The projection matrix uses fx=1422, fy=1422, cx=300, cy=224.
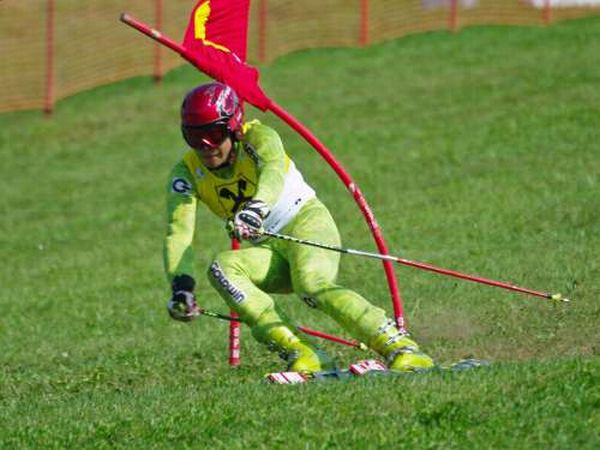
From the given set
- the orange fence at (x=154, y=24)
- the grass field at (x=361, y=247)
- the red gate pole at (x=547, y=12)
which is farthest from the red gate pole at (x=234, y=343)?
the red gate pole at (x=547, y=12)

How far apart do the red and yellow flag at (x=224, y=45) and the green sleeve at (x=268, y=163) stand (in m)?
0.49

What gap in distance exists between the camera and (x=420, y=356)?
34.7 ft

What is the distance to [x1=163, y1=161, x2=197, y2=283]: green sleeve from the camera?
430 inches

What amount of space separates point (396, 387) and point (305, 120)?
1988 centimetres

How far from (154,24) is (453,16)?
302 inches

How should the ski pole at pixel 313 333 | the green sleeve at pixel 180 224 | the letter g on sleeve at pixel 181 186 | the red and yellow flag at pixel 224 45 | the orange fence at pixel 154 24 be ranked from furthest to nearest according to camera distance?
the orange fence at pixel 154 24
the red and yellow flag at pixel 224 45
the letter g on sleeve at pixel 181 186
the ski pole at pixel 313 333
the green sleeve at pixel 180 224

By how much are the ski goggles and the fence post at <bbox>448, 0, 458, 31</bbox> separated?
25179 mm

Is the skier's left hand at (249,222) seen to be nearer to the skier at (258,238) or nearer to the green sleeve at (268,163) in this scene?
the skier at (258,238)

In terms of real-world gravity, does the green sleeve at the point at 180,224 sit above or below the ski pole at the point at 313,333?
above

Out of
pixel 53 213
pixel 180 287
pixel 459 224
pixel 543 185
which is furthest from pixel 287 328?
pixel 53 213

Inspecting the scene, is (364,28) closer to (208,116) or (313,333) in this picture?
(313,333)

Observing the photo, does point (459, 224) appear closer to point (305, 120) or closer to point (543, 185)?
point (543, 185)

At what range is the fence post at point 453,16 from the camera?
116ft

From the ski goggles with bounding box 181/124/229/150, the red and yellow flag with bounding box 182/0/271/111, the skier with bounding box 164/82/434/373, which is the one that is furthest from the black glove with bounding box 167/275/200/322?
the red and yellow flag with bounding box 182/0/271/111
